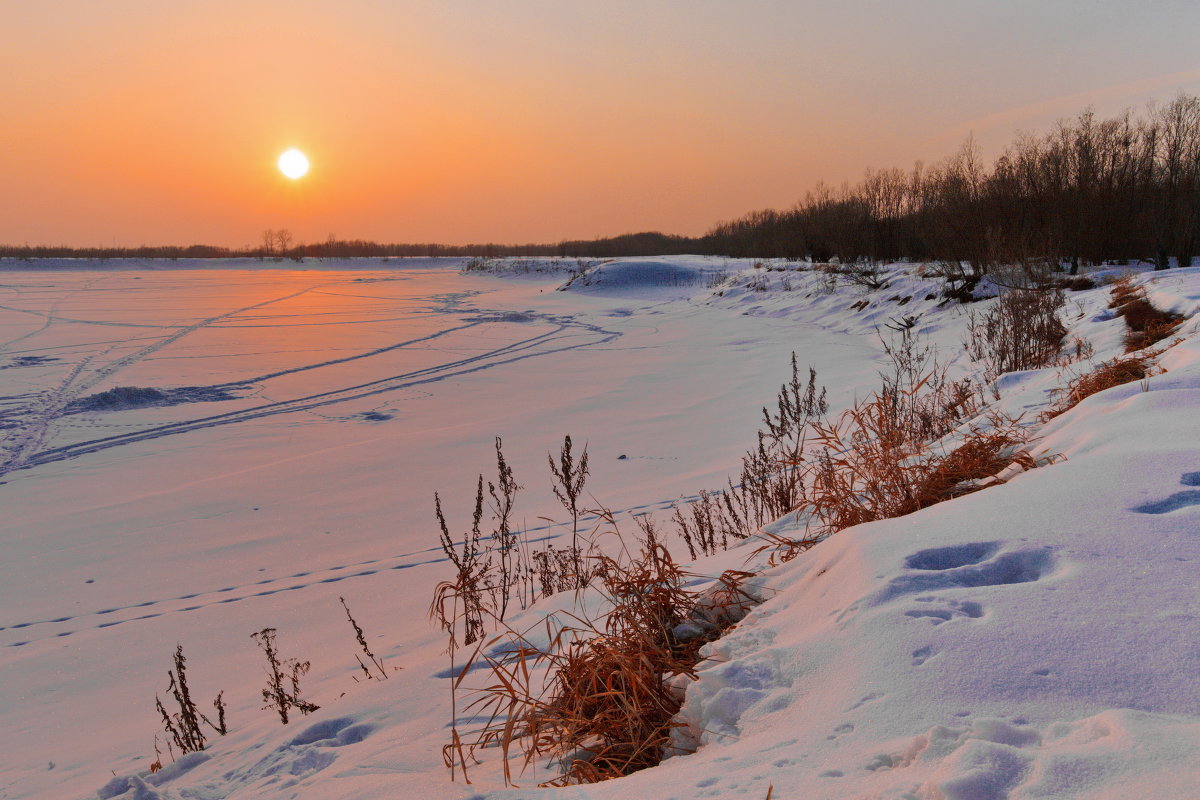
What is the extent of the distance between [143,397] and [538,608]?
11.2 meters

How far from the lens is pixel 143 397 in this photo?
1206 cm

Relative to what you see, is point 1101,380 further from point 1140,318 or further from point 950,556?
point 1140,318

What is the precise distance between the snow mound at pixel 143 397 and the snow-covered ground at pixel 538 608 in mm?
81

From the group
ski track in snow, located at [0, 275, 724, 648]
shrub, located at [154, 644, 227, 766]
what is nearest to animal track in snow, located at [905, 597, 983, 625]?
shrub, located at [154, 644, 227, 766]

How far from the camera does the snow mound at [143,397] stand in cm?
1154

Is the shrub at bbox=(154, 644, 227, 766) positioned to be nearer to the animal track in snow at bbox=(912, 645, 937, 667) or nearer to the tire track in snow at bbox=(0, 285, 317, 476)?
the animal track in snow at bbox=(912, 645, 937, 667)

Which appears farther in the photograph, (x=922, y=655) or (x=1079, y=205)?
(x=1079, y=205)

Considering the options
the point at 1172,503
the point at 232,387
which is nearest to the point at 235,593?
the point at 1172,503

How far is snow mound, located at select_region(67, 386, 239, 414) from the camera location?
1154cm

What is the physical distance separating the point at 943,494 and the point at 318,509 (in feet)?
19.3

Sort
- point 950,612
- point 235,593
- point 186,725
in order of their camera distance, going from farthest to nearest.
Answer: point 235,593
point 186,725
point 950,612

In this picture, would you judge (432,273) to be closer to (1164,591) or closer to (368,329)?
(368,329)

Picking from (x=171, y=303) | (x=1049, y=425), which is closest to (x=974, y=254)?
(x=1049, y=425)

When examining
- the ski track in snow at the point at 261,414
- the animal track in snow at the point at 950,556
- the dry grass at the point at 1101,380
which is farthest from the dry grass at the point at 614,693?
the dry grass at the point at 1101,380
